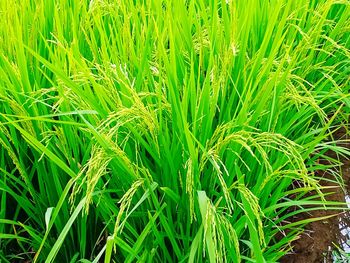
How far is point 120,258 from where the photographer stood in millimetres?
1468

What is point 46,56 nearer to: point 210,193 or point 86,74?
point 86,74

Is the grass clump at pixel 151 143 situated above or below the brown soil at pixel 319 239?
above

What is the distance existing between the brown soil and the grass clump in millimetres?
111

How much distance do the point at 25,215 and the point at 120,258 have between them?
1.19 ft

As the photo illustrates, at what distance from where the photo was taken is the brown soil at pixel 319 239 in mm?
1729

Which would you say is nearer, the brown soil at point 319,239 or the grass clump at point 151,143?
the grass clump at point 151,143

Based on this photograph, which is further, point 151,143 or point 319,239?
point 319,239

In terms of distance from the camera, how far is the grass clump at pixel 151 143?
4.26 ft

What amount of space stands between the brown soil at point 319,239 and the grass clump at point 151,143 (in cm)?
11

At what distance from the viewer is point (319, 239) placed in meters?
1.80

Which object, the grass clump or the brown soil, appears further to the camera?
the brown soil

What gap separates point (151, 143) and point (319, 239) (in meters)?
0.72

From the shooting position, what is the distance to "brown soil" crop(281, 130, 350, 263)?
1.73m

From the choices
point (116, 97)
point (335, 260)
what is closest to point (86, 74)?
point (116, 97)
